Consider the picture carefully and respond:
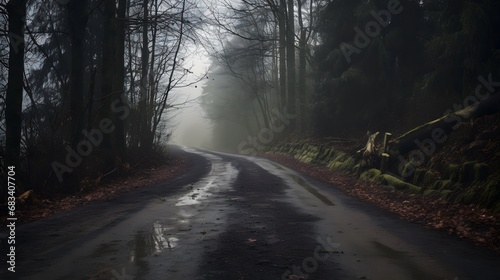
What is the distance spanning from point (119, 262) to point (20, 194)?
5874 mm

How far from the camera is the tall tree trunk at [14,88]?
30.2 feet

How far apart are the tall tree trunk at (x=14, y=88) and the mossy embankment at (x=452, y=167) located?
10799mm

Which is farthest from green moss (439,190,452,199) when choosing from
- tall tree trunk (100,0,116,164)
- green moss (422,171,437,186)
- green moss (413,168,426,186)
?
tall tree trunk (100,0,116,164)

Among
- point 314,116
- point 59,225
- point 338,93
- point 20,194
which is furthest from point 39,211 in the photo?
point 314,116

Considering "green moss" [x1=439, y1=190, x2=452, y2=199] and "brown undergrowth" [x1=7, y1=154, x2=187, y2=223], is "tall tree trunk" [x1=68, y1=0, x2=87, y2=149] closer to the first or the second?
"brown undergrowth" [x1=7, y1=154, x2=187, y2=223]

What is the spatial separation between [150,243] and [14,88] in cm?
618

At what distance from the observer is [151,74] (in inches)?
882

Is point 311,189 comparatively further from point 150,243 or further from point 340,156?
point 150,243

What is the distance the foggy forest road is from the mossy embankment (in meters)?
1.90

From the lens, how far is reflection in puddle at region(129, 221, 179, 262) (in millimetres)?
5547

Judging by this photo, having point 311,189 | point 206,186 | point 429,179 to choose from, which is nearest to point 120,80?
point 206,186

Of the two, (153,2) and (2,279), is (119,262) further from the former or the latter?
(153,2)

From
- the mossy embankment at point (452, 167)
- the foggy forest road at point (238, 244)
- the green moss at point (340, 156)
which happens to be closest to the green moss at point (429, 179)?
the mossy embankment at point (452, 167)

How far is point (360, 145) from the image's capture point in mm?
17969
